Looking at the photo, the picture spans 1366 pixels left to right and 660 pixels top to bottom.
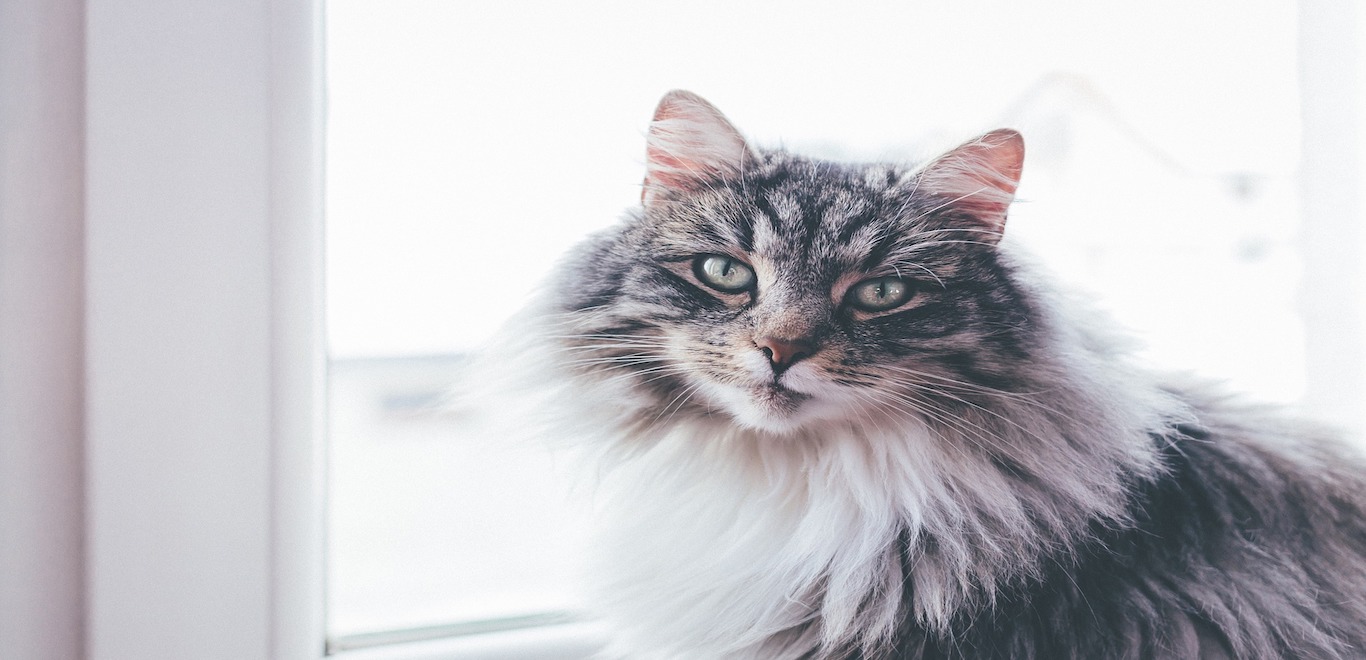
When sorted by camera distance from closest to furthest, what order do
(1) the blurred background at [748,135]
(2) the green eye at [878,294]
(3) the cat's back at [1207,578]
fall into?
(3) the cat's back at [1207,578] → (2) the green eye at [878,294] → (1) the blurred background at [748,135]

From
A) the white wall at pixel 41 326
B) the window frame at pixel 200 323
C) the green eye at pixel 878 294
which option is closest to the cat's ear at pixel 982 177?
the green eye at pixel 878 294

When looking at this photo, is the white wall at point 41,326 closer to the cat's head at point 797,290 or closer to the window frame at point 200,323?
the window frame at point 200,323

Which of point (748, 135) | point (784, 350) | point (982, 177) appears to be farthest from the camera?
point (748, 135)

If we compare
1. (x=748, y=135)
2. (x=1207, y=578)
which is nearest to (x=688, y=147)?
(x=748, y=135)

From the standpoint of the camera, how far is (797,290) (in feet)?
2.83

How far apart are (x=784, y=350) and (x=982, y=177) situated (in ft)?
1.01

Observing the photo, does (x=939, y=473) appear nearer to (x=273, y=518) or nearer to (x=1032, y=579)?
(x=1032, y=579)

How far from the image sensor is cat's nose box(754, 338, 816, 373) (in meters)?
0.82

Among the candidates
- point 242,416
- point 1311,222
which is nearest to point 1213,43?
point 1311,222

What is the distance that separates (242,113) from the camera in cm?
95

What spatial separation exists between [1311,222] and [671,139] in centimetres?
129

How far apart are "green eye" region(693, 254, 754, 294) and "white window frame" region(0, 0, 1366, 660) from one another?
47 cm

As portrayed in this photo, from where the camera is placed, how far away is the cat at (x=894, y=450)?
2.68ft

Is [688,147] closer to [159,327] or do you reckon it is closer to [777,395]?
[777,395]
